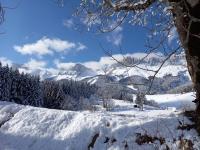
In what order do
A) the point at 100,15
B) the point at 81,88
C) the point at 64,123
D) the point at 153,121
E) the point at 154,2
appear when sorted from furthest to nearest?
the point at 81,88 < the point at 64,123 < the point at 153,121 < the point at 100,15 < the point at 154,2

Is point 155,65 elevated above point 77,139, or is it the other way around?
point 155,65

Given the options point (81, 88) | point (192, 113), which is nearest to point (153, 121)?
point (192, 113)

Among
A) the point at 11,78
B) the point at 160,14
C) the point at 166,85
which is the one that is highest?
the point at 11,78

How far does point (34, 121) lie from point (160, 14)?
7007 millimetres

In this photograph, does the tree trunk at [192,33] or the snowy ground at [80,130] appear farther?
the snowy ground at [80,130]

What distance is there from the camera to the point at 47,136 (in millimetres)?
12266

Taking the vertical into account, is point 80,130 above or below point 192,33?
below

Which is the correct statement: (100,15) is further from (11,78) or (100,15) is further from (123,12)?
(11,78)

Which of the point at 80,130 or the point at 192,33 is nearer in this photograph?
the point at 192,33

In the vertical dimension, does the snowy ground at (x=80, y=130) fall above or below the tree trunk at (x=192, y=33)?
below

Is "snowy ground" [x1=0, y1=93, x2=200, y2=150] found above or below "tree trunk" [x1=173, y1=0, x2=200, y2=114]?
below

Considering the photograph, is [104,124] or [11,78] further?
[11,78]

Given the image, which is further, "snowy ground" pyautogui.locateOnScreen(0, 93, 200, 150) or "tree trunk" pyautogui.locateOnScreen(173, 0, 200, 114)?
"snowy ground" pyautogui.locateOnScreen(0, 93, 200, 150)

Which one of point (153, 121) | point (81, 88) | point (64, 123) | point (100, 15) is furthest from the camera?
point (81, 88)
